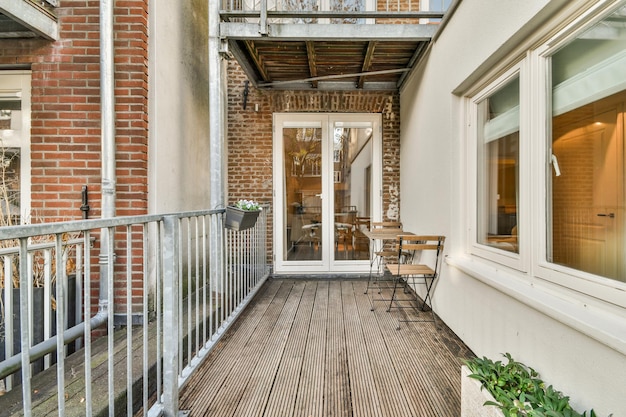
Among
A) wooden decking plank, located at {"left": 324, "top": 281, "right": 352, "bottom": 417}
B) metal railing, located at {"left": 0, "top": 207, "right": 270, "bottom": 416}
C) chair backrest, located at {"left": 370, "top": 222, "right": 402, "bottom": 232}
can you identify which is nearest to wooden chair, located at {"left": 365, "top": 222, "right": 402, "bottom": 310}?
chair backrest, located at {"left": 370, "top": 222, "right": 402, "bottom": 232}

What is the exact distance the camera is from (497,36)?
1975 mm

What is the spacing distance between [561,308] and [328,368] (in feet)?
4.42

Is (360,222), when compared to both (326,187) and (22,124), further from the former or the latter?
(22,124)

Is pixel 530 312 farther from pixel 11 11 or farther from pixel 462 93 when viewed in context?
pixel 11 11

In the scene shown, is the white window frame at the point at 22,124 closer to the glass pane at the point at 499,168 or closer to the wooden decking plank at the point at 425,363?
the wooden decking plank at the point at 425,363

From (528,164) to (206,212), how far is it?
2.09 m

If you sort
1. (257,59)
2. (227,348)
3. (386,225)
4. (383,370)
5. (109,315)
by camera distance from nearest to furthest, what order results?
(109,315)
(383,370)
(227,348)
(257,59)
(386,225)

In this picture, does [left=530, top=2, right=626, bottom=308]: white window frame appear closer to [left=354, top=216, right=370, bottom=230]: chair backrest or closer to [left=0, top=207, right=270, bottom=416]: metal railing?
[left=0, top=207, right=270, bottom=416]: metal railing

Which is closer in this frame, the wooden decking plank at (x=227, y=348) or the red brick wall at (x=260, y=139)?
the wooden decking plank at (x=227, y=348)

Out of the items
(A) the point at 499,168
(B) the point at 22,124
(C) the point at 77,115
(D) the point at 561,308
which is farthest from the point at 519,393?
(B) the point at 22,124

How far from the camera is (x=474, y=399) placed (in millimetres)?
1425

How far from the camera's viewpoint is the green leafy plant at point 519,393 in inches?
47.1

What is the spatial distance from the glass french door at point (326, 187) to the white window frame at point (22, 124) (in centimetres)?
264

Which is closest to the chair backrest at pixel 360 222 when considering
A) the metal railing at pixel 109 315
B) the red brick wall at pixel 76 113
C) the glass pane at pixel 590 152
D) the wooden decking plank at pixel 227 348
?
the wooden decking plank at pixel 227 348
